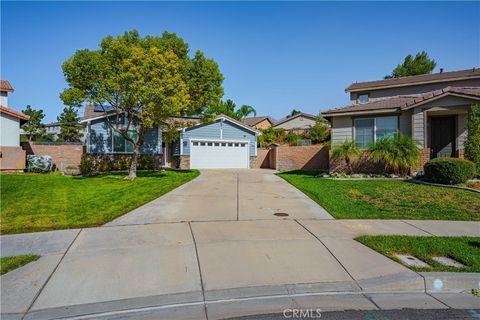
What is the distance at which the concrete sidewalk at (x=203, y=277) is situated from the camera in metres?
3.93

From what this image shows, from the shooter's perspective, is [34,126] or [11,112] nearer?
[11,112]

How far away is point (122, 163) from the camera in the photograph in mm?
22016

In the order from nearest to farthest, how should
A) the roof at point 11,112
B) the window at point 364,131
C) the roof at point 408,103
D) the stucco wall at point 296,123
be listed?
1. the roof at point 408,103
2. the window at point 364,131
3. the roof at point 11,112
4. the stucco wall at point 296,123

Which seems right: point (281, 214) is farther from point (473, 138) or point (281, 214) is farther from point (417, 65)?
point (417, 65)

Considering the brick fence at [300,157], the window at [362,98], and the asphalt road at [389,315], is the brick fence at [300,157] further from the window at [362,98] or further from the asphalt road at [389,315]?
the asphalt road at [389,315]

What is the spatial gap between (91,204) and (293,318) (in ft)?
24.9

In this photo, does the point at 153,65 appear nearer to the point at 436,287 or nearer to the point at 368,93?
the point at 436,287

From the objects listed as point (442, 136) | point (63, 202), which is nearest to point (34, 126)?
point (63, 202)

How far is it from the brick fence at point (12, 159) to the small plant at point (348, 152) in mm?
17107

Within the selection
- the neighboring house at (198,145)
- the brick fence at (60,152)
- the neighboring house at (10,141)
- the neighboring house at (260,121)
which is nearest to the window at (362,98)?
the neighboring house at (198,145)

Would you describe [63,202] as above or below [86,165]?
below

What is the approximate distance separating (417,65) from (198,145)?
34.7 metres

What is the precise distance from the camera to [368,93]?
28.8 m

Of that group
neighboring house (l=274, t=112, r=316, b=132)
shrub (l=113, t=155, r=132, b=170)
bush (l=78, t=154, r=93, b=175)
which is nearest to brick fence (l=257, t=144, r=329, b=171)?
shrub (l=113, t=155, r=132, b=170)
